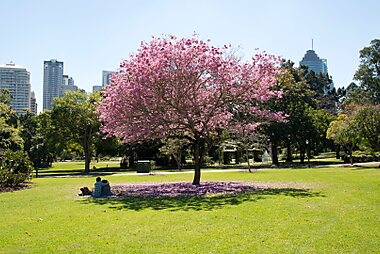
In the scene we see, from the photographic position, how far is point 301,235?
25.2ft

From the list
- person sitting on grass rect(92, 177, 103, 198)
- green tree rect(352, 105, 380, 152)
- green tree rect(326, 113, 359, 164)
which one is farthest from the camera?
green tree rect(326, 113, 359, 164)

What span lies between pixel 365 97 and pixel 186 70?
4644cm

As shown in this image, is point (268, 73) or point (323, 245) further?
point (268, 73)

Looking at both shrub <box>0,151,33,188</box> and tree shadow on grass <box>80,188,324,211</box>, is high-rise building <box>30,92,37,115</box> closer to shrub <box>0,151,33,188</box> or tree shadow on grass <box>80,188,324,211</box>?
shrub <box>0,151,33,188</box>

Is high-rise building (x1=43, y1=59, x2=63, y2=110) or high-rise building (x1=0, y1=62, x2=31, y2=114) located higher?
high-rise building (x1=43, y1=59, x2=63, y2=110)

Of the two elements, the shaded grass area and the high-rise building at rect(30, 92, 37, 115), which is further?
the high-rise building at rect(30, 92, 37, 115)

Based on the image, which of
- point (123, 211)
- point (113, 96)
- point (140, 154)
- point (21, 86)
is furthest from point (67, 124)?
point (21, 86)

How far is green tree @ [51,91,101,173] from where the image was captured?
1521 inches

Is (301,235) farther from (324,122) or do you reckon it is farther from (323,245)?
(324,122)

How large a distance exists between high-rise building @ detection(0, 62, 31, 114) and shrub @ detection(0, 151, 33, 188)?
278ft

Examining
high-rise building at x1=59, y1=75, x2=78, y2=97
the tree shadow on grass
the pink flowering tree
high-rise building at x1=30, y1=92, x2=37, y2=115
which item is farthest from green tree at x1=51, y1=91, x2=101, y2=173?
high-rise building at x1=59, y1=75, x2=78, y2=97

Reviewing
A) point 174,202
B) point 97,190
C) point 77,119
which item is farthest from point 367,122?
point 77,119

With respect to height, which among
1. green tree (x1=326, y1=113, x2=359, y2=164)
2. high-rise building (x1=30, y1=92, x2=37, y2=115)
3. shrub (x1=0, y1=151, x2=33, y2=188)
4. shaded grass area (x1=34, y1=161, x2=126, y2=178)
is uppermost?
high-rise building (x1=30, y1=92, x2=37, y2=115)

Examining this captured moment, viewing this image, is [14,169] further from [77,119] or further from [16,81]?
[16,81]
